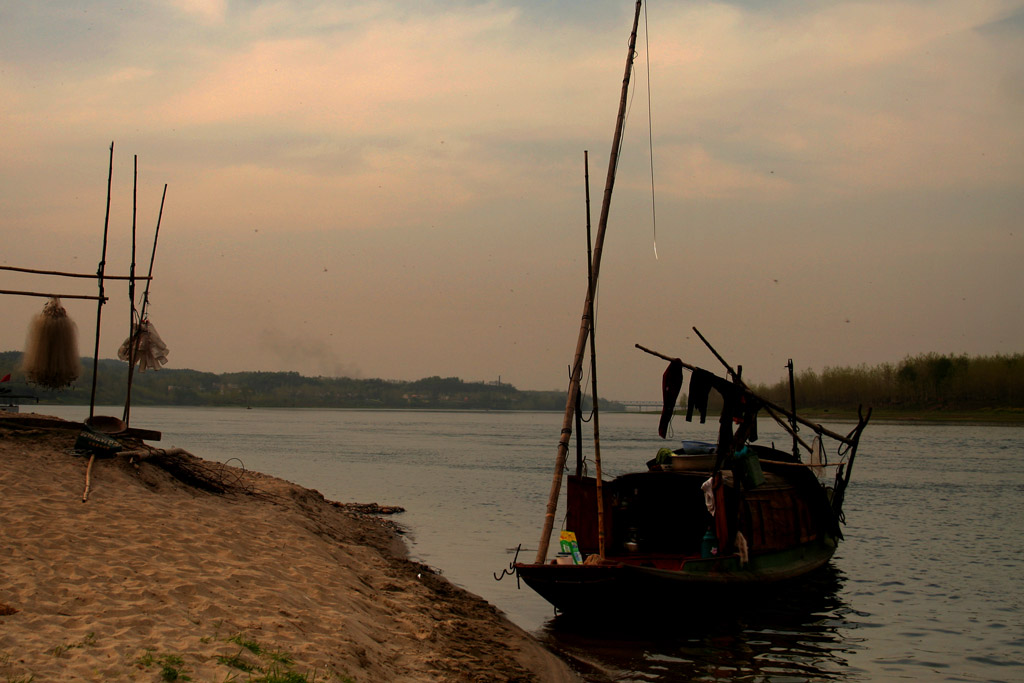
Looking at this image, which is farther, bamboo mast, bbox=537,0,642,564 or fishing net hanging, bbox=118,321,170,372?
fishing net hanging, bbox=118,321,170,372

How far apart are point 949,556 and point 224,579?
17.7 meters

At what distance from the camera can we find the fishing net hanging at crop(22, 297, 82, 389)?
50.0 feet

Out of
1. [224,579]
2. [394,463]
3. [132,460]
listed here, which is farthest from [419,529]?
[394,463]

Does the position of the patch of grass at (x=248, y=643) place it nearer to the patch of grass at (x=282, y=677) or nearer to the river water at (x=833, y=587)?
the patch of grass at (x=282, y=677)

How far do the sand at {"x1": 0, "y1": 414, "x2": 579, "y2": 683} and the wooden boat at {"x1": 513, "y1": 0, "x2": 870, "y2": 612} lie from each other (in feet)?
4.70

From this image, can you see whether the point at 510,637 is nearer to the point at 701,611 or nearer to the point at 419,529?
the point at 701,611

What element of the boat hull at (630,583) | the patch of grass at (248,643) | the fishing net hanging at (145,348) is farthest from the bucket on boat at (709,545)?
the fishing net hanging at (145,348)

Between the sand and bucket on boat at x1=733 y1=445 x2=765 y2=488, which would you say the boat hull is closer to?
the sand

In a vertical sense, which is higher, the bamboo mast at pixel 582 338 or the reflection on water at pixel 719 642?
the bamboo mast at pixel 582 338

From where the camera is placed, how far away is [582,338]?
13.5 metres

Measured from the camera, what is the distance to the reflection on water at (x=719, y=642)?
11.1 metres

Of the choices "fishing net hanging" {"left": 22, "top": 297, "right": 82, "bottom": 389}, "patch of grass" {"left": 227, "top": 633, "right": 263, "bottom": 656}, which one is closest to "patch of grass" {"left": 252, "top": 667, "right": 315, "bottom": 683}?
"patch of grass" {"left": 227, "top": 633, "right": 263, "bottom": 656}

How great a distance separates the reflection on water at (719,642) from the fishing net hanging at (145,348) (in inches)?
360

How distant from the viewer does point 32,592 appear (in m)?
7.77
